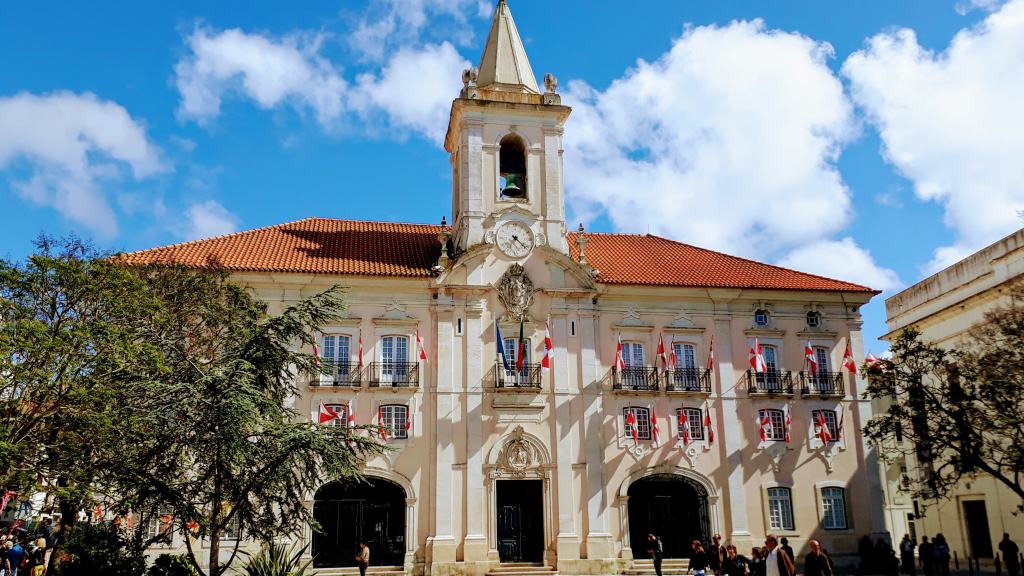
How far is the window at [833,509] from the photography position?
29625mm

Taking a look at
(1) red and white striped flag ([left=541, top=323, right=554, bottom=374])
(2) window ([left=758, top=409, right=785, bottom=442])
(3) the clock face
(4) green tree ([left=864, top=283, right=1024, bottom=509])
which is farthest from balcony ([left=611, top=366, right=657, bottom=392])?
(4) green tree ([left=864, top=283, right=1024, bottom=509])

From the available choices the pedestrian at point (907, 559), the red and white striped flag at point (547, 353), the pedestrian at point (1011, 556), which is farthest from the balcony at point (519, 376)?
the pedestrian at point (1011, 556)

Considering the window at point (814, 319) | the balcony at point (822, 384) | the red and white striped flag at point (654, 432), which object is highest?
the window at point (814, 319)

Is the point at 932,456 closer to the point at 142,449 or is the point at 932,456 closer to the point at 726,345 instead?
the point at 726,345

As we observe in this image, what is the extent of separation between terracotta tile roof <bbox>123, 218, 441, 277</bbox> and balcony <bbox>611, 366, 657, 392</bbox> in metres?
7.28

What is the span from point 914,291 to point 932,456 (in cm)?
1441

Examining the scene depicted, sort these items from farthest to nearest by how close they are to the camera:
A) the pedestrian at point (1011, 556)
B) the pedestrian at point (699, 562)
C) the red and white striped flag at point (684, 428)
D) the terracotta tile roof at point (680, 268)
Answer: the terracotta tile roof at point (680, 268), the red and white striped flag at point (684, 428), the pedestrian at point (1011, 556), the pedestrian at point (699, 562)

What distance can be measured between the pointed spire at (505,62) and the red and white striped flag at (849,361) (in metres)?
14.6

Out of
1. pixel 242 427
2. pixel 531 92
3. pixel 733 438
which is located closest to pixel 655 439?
pixel 733 438

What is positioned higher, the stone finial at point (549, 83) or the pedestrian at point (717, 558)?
the stone finial at point (549, 83)

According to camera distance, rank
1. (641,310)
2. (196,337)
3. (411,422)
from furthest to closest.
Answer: (641,310) → (411,422) → (196,337)

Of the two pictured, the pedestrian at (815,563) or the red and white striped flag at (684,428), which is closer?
the pedestrian at (815,563)

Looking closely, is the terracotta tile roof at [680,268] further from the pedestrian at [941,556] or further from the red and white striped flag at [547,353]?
the pedestrian at [941,556]

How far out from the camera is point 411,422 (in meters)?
28.2
